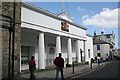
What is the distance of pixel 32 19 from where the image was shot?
24.4 metres

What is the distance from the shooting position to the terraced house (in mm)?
15188

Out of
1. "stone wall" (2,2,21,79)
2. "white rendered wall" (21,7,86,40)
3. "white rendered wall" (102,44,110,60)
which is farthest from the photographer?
"white rendered wall" (102,44,110,60)

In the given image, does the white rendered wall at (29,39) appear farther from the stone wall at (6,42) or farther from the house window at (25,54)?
the stone wall at (6,42)

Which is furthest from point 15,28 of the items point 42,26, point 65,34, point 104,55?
point 104,55

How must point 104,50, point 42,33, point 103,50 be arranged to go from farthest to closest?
point 104,50, point 103,50, point 42,33

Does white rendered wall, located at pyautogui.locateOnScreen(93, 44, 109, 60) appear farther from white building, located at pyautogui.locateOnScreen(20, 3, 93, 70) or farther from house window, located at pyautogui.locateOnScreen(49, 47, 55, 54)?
house window, located at pyautogui.locateOnScreen(49, 47, 55, 54)

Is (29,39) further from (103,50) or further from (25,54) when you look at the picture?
(103,50)

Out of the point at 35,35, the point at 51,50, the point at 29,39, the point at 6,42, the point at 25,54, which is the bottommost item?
the point at 25,54

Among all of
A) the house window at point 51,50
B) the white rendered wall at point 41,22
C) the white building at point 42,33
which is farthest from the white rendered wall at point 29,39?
the house window at point 51,50

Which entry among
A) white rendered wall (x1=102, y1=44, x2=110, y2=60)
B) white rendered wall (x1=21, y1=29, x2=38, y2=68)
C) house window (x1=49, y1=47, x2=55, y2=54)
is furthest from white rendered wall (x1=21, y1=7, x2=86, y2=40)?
white rendered wall (x1=102, y1=44, x2=110, y2=60)

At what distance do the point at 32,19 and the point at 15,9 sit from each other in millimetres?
8455

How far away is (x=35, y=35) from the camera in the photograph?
2911 cm

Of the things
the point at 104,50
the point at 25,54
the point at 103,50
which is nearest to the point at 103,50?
the point at 103,50

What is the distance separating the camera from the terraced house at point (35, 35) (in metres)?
15.2
